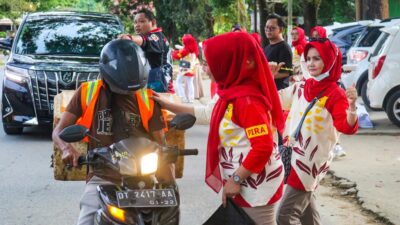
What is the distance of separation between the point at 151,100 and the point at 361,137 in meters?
8.43

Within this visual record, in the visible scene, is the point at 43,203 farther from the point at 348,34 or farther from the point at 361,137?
the point at 348,34

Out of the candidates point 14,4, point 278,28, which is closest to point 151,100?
point 278,28

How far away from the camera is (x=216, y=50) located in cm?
385

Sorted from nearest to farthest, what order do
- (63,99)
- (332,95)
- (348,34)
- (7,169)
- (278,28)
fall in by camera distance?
(332,95) < (63,99) < (278,28) < (7,169) < (348,34)

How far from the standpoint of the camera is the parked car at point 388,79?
43.0ft

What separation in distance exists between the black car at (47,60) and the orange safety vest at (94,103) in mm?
7033

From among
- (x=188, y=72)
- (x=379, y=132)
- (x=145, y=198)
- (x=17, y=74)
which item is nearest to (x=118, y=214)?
Answer: (x=145, y=198)

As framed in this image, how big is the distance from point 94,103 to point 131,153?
67 cm

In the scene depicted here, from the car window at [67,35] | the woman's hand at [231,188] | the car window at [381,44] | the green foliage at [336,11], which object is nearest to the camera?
the woman's hand at [231,188]

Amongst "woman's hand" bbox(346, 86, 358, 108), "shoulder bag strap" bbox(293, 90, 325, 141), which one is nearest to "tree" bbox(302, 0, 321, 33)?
"shoulder bag strap" bbox(293, 90, 325, 141)

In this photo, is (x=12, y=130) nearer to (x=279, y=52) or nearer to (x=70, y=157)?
(x=279, y=52)

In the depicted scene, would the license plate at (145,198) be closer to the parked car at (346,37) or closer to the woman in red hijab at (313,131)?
the woman in red hijab at (313,131)

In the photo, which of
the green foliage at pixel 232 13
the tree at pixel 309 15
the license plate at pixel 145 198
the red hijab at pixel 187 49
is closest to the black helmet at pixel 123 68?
the license plate at pixel 145 198

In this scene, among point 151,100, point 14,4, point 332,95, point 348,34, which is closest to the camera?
point 151,100
